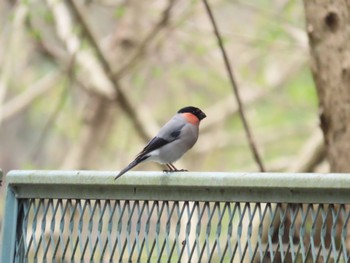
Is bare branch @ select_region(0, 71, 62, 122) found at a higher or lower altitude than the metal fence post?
lower

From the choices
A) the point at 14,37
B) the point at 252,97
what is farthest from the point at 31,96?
the point at 252,97

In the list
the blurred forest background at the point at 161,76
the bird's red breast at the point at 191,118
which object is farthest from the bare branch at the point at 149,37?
the bird's red breast at the point at 191,118

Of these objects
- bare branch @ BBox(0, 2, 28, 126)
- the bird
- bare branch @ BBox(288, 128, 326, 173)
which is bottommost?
bare branch @ BBox(288, 128, 326, 173)

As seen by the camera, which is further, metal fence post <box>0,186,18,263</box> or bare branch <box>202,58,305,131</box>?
bare branch <box>202,58,305,131</box>

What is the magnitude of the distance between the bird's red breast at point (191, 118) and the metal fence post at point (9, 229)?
1.26 m

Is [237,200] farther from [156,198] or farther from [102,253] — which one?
[102,253]

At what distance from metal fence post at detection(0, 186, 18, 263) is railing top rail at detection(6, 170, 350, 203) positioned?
1.1 inches

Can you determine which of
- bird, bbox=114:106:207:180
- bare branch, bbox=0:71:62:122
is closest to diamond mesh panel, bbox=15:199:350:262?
bird, bbox=114:106:207:180

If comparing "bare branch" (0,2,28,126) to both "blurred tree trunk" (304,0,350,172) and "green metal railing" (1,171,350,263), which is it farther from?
"green metal railing" (1,171,350,263)

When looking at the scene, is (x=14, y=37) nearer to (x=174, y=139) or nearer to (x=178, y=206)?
(x=174, y=139)

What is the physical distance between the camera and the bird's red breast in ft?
12.2

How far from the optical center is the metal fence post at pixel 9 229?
2543mm

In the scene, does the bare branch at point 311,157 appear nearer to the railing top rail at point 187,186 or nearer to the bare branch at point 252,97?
the bare branch at point 252,97

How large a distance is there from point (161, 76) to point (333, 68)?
6.75 metres
